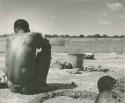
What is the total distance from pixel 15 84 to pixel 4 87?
32 centimetres

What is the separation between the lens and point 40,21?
4777 mm

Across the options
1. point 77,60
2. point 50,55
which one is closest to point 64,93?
point 50,55

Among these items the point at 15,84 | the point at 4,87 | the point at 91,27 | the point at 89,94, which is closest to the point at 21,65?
the point at 15,84

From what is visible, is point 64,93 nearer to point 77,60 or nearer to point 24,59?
point 24,59

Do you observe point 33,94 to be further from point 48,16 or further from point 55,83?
point 48,16

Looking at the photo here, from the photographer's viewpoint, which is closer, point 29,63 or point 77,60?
point 29,63

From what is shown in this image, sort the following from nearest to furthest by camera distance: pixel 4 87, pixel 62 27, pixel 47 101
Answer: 1. pixel 47 101
2. pixel 4 87
3. pixel 62 27

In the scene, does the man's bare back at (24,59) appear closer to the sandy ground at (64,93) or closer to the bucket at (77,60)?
the sandy ground at (64,93)

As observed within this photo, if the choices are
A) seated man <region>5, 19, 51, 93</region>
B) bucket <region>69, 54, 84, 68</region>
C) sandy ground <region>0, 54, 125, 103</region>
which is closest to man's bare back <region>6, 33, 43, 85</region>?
seated man <region>5, 19, 51, 93</region>

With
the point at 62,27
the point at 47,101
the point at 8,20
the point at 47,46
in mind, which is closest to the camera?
the point at 47,101

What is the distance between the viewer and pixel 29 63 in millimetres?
3645

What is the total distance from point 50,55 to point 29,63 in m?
0.25

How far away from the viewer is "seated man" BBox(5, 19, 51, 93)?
144 inches

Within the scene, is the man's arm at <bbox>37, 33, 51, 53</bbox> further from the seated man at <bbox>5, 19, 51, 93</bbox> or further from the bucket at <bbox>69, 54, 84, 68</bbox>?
the bucket at <bbox>69, 54, 84, 68</bbox>
